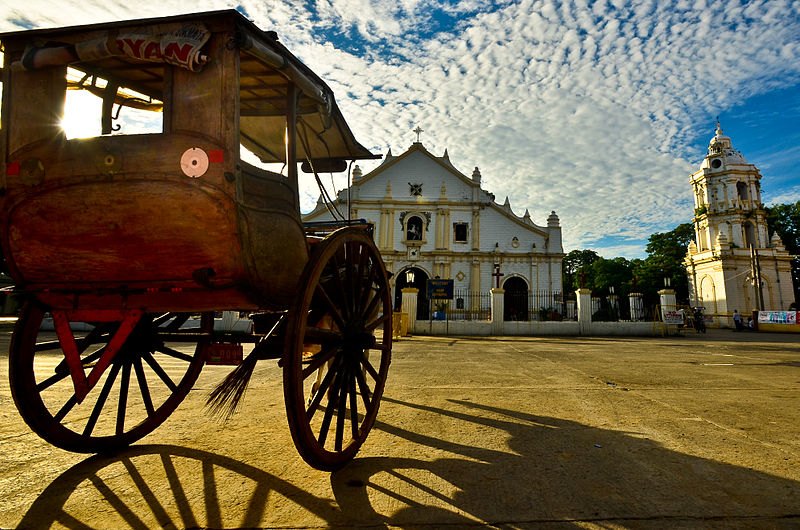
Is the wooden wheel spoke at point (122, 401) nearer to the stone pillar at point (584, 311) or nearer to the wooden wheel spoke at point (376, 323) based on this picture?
the wooden wheel spoke at point (376, 323)

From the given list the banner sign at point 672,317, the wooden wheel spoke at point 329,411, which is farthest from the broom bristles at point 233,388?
the banner sign at point 672,317

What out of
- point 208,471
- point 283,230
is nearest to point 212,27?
point 283,230

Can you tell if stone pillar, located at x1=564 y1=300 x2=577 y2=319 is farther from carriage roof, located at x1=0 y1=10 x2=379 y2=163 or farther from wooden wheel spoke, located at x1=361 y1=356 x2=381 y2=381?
wooden wheel spoke, located at x1=361 y1=356 x2=381 y2=381

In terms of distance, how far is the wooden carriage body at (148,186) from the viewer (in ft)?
6.75

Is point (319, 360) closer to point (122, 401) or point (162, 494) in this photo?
point (162, 494)

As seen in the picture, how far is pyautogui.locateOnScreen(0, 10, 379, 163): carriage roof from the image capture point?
211 cm

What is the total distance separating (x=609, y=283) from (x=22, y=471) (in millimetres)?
50123

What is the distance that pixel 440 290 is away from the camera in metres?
18.6

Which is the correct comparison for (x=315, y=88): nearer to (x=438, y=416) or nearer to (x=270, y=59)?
(x=270, y=59)

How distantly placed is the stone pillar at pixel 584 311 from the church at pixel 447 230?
268 inches

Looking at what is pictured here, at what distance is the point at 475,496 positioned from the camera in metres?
2.15

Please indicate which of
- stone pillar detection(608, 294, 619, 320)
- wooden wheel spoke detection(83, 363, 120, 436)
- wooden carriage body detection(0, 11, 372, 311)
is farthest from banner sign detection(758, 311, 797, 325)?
wooden wheel spoke detection(83, 363, 120, 436)

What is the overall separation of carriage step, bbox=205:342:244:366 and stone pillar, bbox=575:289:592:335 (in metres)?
18.2

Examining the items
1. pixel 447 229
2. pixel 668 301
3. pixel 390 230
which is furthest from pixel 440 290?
pixel 668 301
